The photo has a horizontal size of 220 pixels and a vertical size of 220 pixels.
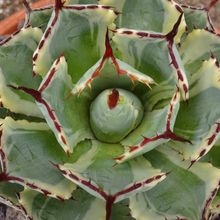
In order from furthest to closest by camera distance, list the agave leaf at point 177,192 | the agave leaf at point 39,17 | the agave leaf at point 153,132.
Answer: the agave leaf at point 39,17 → the agave leaf at point 177,192 → the agave leaf at point 153,132

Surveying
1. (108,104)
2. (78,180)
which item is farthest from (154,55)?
(78,180)

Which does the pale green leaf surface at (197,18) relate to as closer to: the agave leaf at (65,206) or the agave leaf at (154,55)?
the agave leaf at (154,55)

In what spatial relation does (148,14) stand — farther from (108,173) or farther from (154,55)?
(108,173)

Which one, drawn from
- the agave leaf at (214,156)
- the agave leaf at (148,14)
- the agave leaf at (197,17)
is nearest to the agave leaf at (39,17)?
the agave leaf at (148,14)

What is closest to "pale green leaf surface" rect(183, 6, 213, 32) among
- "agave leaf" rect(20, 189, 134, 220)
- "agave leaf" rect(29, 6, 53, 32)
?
"agave leaf" rect(29, 6, 53, 32)

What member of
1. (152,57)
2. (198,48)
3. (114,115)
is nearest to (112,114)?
(114,115)

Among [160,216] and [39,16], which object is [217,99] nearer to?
[160,216]
